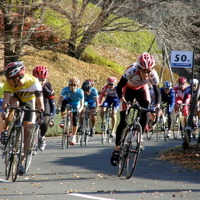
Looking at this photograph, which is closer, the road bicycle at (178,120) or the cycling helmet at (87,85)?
the cycling helmet at (87,85)

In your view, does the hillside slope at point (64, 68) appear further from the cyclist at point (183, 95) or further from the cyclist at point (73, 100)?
the cyclist at point (73, 100)

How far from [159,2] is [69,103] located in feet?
34.5

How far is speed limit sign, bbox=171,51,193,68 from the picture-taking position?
672 inches

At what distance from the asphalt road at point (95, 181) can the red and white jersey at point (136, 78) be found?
154 centimetres

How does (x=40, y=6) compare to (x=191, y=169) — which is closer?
(x=191, y=169)

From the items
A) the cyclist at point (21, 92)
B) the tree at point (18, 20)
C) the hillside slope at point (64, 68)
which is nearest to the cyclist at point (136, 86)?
the cyclist at point (21, 92)

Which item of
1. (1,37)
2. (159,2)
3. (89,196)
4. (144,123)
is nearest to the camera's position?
(89,196)

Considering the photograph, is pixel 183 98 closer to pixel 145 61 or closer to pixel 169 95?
pixel 169 95

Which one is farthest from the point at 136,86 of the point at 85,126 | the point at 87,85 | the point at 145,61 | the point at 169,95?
the point at 169,95

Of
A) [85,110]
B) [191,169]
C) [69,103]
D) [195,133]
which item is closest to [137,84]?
[191,169]

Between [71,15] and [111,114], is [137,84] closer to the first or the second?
[111,114]

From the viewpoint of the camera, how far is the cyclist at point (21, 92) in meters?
9.71

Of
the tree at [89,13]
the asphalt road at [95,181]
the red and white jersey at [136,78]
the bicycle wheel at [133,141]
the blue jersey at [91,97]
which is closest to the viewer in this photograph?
the asphalt road at [95,181]

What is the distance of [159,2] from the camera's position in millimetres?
26031
